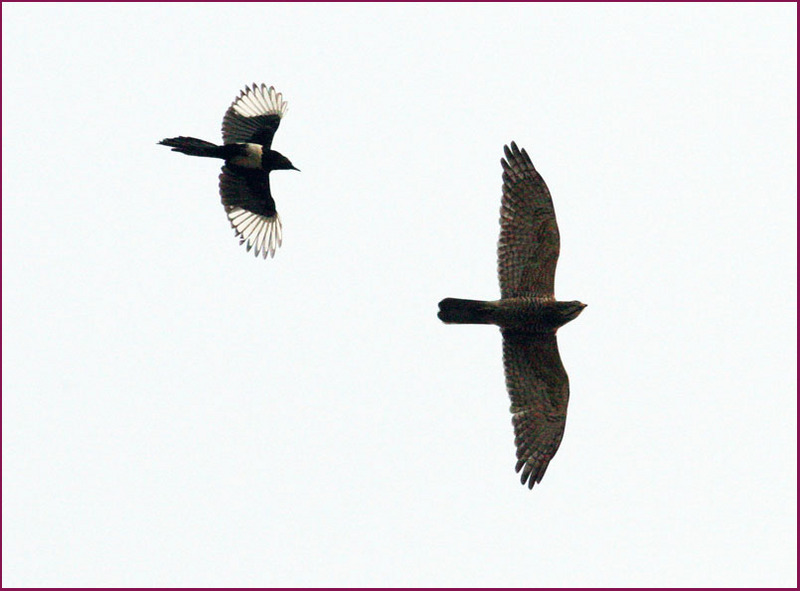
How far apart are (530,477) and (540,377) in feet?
3.52

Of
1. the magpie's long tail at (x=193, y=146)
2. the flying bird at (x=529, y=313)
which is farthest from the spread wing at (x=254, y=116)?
the flying bird at (x=529, y=313)

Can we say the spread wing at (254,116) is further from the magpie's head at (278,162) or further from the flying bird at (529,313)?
the flying bird at (529,313)

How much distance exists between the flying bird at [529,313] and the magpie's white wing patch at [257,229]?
305 cm

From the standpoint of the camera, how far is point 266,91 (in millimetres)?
14523

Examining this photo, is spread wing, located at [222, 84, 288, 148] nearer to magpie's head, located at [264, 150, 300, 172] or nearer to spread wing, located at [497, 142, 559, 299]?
magpie's head, located at [264, 150, 300, 172]

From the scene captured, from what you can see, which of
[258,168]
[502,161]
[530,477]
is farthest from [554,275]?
[258,168]

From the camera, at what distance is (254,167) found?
14062 mm

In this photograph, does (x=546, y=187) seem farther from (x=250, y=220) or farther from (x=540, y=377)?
(x=250, y=220)

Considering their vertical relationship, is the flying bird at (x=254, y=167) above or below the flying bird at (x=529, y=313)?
above

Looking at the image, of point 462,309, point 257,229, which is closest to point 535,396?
point 462,309

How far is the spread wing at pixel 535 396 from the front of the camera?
12469mm

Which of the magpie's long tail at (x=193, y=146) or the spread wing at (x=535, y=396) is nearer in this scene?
the spread wing at (x=535, y=396)

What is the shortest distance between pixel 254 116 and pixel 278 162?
2.44 feet

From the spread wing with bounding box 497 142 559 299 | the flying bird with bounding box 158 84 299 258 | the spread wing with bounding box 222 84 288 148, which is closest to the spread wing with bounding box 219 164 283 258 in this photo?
the flying bird with bounding box 158 84 299 258
